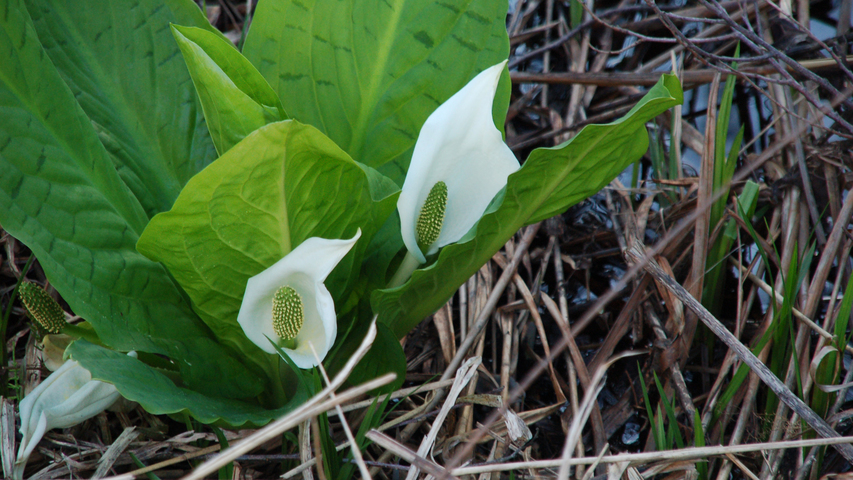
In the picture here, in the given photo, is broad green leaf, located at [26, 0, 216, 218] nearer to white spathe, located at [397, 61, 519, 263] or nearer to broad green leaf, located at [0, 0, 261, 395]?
broad green leaf, located at [0, 0, 261, 395]

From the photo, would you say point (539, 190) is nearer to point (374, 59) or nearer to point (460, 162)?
point (460, 162)

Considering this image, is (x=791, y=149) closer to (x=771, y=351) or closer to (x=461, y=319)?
(x=771, y=351)

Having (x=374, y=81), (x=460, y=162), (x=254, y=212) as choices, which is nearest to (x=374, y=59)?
(x=374, y=81)

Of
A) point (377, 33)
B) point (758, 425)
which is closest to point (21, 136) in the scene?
point (377, 33)

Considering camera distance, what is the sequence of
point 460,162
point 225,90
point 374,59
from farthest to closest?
point 374,59 → point 460,162 → point 225,90

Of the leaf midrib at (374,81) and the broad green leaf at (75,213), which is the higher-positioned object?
the leaf midrib at (374,81)

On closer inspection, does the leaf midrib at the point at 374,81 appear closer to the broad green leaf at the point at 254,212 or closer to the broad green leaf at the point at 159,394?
the broad green leaf at the point at 254,212

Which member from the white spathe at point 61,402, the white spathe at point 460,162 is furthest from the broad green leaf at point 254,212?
the white spathe at point 61,402
